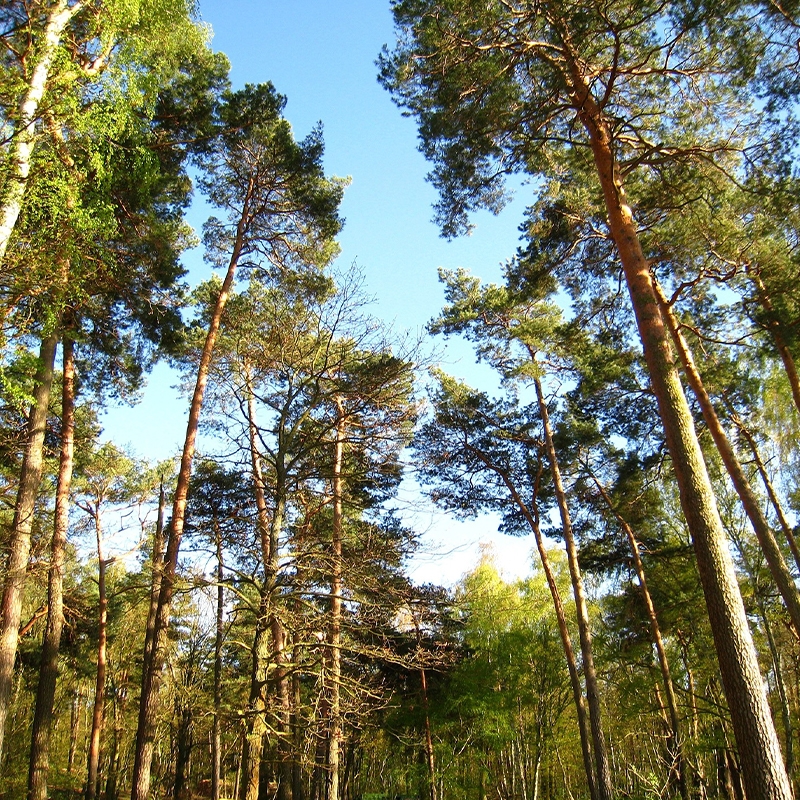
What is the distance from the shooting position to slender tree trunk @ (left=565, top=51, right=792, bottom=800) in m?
4.61

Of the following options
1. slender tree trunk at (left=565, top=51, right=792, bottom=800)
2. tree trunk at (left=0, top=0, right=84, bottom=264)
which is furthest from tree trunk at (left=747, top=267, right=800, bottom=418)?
tree trunk at (left=0, top=0, right=84, bottom=264)

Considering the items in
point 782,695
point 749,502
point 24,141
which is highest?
point 24,141

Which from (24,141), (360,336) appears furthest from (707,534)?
(24,141)

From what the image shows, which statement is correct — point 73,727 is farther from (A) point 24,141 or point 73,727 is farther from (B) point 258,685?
(A) point 24,141

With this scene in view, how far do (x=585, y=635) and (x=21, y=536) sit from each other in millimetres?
10032

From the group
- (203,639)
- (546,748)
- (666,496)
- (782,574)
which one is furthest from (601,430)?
(546,748)

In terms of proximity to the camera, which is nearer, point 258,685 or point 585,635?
point 258,685

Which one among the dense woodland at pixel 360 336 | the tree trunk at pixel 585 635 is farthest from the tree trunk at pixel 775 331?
the tree trunk at pixel 585 635

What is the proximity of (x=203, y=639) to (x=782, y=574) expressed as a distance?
1348 centimetres

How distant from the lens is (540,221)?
10305 mm

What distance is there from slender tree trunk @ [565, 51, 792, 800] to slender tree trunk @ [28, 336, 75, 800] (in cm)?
869

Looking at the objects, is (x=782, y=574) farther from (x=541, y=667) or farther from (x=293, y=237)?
(x=541, y=667)

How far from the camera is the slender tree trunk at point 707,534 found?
4613 millimetres

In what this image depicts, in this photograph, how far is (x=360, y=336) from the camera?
8203 mm
